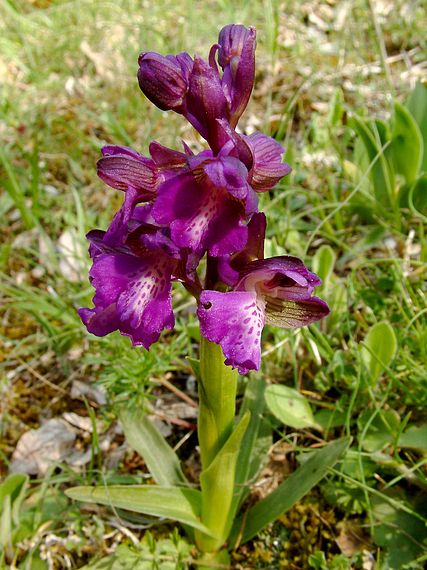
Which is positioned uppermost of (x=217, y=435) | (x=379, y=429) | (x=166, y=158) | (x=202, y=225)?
(x=166, y=158)

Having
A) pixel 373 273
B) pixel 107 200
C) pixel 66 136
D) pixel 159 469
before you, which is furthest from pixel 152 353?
pixel 66 136

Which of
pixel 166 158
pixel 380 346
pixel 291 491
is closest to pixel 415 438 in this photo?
pixel 380 346

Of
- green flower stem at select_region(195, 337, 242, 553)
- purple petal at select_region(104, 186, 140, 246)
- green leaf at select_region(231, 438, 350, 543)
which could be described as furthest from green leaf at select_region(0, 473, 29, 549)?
purple petal at select_region(104, 186, 140, 246)

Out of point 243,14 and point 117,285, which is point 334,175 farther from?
point 117,285

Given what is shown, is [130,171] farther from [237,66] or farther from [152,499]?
[152,499]

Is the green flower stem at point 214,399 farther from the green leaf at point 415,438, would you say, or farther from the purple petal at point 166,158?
the green leaf at point 415,438

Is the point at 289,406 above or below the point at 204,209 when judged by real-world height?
below

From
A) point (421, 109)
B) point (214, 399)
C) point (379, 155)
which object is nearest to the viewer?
point (214, 399)
